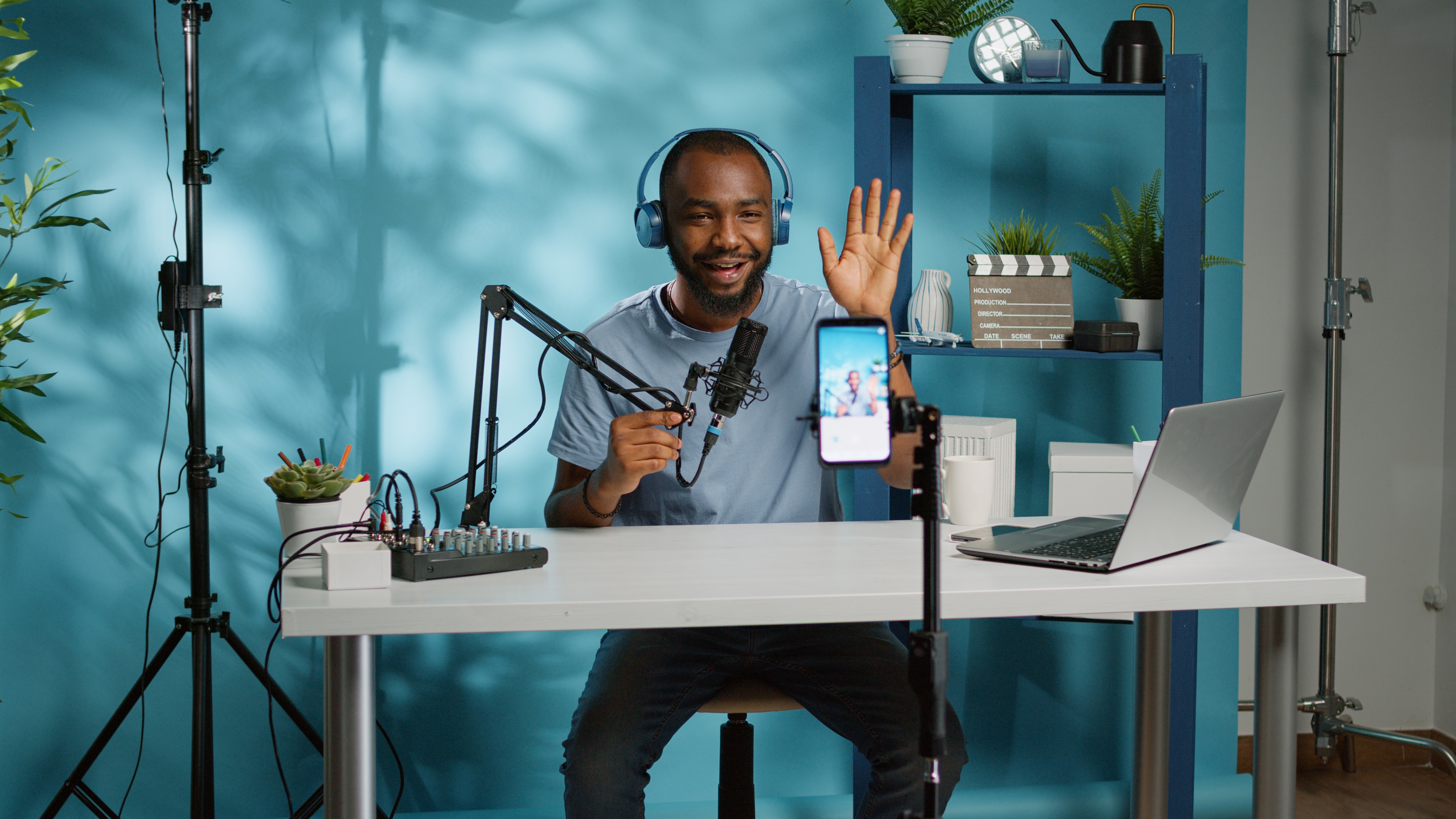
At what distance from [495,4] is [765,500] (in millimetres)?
1356

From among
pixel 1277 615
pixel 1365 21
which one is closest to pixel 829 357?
pixel 1277 615

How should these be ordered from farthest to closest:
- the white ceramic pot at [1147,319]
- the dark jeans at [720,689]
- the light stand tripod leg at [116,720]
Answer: the white ceramic pot at [1147,319] < the light stand tripod leg at [116,720] < the dark jeans at [720,689]

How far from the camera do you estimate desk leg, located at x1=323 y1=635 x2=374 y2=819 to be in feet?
4.24

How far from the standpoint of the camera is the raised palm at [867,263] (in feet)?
5.80

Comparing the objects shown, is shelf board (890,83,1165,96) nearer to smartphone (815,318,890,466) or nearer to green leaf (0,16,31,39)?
smartphone (815,318,890,466)

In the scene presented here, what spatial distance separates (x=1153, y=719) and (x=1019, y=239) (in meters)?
1.08

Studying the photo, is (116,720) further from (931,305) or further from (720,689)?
(931,305)

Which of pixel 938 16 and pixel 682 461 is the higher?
pixel 938 16

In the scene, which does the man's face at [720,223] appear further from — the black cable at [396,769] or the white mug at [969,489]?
the black cable at [396,769]

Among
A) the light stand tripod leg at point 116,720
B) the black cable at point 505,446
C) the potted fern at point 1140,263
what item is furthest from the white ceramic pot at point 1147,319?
the light stand tripod leg at point 116,720

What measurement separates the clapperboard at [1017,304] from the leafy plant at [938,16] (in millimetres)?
488

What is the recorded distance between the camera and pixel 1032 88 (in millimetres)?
2238

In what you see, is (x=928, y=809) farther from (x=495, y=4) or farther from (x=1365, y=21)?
(x=1365, y=21)

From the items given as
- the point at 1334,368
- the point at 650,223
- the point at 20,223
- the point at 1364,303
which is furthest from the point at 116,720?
the point at 1364,303
